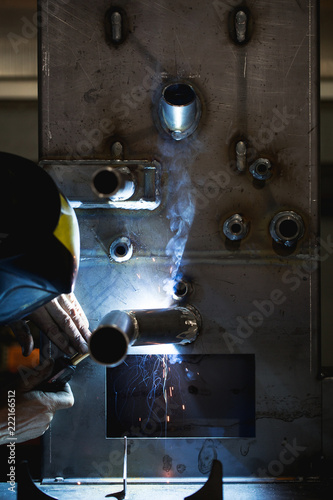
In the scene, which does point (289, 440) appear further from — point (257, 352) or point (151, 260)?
point (151, 260)

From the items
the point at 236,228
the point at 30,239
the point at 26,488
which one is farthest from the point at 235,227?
the point at 26,488

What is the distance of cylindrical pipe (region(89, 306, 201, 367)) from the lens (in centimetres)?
89

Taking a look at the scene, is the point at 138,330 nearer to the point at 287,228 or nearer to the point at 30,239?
the point at 30,239

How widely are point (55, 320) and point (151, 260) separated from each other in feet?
1.21

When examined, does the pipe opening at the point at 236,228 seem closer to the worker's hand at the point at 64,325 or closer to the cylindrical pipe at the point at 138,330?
the cylindrical pipe at the point at 138,330

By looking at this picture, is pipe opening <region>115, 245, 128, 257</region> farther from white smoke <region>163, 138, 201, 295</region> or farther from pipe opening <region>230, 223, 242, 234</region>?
pipe opening <region>230, 223, 242, 234</region>

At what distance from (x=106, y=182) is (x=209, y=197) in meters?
0.42

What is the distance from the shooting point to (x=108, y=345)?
904 millimetres

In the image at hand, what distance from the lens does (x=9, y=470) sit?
4.74 feet

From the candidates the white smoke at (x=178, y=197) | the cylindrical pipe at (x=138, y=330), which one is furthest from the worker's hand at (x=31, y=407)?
the white smoke at (x=178, y=197)

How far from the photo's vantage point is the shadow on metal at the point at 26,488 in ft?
3.65

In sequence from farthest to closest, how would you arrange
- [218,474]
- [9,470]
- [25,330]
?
[9,470], [25,330], [218,474]

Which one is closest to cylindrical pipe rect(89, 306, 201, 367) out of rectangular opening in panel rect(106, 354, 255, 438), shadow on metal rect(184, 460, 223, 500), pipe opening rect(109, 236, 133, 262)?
rectangular opening in panel rect(106, 354, 255, 438)

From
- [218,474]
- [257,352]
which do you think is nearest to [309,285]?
[257,352]
